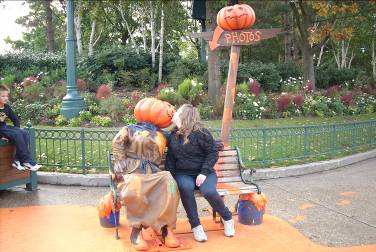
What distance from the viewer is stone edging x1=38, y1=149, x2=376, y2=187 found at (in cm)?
730

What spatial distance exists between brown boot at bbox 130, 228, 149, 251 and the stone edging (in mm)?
2735

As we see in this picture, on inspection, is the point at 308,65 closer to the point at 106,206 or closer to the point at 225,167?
the point at 225,167

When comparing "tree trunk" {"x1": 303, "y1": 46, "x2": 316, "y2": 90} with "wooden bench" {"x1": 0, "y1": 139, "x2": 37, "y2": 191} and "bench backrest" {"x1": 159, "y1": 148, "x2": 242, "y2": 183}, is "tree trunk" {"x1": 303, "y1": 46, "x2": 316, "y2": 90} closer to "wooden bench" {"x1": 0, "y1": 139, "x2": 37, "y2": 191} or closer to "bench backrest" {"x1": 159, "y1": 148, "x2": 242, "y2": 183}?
"bench backrest" {"x1": 159, "y1": 148, "x2": 242, "y2": 183}

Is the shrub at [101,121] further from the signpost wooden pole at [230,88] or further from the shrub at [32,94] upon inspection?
the signpost wooden pole at [230,88]

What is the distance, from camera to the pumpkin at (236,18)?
5.29 m

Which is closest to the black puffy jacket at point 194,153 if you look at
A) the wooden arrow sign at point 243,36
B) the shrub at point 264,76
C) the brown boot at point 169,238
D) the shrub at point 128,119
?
the brown boot at point 169,238

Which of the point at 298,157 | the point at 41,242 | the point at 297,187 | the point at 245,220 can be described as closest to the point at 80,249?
the point at 41,242

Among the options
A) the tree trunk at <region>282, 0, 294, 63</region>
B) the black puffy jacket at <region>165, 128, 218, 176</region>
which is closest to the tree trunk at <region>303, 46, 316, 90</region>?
the tree trunk at <region>282, 0, 294, 63</region>

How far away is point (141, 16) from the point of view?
85.7 feet

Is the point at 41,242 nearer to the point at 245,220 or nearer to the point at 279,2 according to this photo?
the point at 245,220

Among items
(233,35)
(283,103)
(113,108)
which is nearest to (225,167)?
(233,35)

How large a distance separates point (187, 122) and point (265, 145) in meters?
3.88

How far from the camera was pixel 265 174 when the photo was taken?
7.82 m

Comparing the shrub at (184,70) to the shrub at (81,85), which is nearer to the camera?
the shrub at (81,85)
